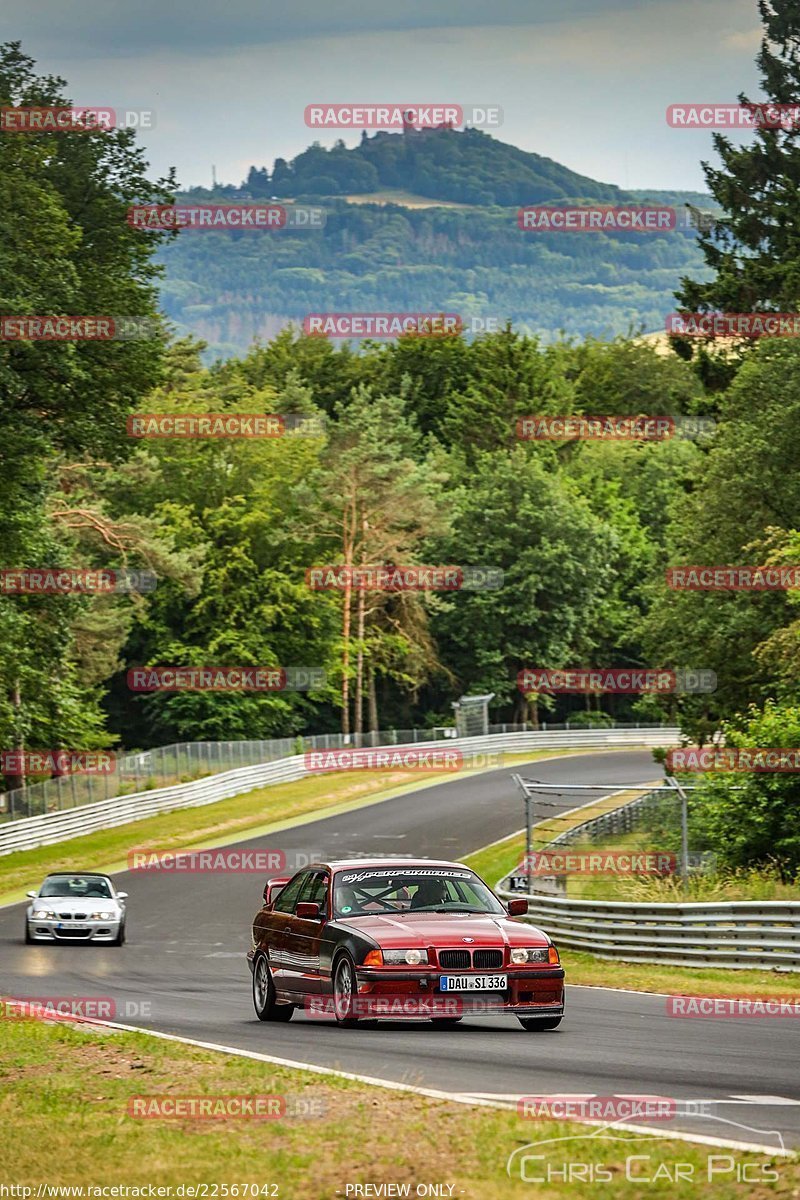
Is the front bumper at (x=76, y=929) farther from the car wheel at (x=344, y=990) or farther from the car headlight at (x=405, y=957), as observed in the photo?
the car headlight at (x=405, y=957)

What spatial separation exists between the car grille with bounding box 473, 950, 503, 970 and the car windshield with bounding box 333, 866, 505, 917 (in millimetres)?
1061

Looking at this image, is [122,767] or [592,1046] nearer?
[592,1046]

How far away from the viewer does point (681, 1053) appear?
12.1 metres

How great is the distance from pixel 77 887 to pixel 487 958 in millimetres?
18509

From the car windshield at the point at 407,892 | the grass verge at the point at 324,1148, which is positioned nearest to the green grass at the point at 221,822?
the car windshield at the point at 407,892

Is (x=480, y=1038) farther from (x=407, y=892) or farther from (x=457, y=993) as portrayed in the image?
(x=407, y=892)

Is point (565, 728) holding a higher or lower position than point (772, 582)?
lower

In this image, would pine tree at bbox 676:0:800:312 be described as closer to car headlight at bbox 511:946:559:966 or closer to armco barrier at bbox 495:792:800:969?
armco barrier at bbox 495:792:800:969

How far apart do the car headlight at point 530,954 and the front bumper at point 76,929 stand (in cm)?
1728

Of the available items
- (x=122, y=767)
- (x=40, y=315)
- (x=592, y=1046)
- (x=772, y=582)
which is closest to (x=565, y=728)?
(x=122, y=767)

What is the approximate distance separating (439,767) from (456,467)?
105 feet

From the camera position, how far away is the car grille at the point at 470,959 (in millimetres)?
13523

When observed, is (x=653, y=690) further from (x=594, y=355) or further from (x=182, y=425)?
(x=594, y=355)

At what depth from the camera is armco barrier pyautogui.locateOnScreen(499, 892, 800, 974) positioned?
832 inches
